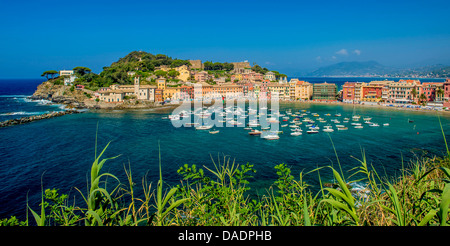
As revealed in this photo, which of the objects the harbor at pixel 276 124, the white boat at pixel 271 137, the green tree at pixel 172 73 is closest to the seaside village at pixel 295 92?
the green tree at pixel 172 73

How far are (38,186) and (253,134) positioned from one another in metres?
10.7

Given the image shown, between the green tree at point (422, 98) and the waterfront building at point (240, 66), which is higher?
the waterfront building at point (240, 66)

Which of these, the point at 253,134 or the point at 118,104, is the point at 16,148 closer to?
the point at 253,134

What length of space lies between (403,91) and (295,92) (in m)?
12.0

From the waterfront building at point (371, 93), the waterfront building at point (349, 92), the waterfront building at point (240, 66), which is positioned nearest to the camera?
the waterfront building at point (371, 93)

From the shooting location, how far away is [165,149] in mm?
13398

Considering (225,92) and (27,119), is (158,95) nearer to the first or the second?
(225,92)

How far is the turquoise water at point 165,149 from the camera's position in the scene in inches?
373

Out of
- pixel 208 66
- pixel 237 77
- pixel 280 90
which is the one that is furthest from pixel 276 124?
pixel 208 66

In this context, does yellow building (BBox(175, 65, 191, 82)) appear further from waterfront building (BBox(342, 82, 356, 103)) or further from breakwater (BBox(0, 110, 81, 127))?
waterfront building (BBox(342, 82, 356, 103))

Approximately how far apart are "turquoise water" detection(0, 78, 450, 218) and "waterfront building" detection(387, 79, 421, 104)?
35.7 feet

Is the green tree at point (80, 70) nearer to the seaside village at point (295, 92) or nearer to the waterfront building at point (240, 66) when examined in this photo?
the seaside village at point (295, 92)
